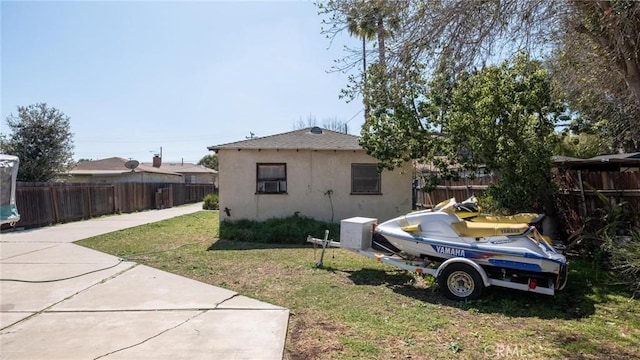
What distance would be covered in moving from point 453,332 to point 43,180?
17.6 m

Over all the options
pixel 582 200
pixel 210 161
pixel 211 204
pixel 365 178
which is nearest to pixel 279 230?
pixel 365 178

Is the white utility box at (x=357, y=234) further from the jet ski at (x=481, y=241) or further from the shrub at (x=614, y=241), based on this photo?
the shrub at (x=614, y=241)

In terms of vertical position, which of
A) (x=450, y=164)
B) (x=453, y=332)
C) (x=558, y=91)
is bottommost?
(x=453, y=332)

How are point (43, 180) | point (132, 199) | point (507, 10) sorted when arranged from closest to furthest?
point (507, 10), point (43, 180), point (132, 199)

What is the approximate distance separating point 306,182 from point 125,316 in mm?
8499

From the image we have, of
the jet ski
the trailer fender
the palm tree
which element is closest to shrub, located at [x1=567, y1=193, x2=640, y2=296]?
the jet ski

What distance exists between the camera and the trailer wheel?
5.90 metres

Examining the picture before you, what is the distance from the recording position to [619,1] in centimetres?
441

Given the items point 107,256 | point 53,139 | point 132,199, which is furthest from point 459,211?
point 132,199

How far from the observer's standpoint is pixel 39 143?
17.0 m

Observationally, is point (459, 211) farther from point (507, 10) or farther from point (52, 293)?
point (52, 293)

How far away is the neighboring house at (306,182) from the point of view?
1326 centimetres

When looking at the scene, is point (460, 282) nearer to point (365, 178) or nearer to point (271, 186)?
point (365, 178)

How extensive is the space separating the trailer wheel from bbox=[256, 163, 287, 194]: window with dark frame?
7858 millimetres
